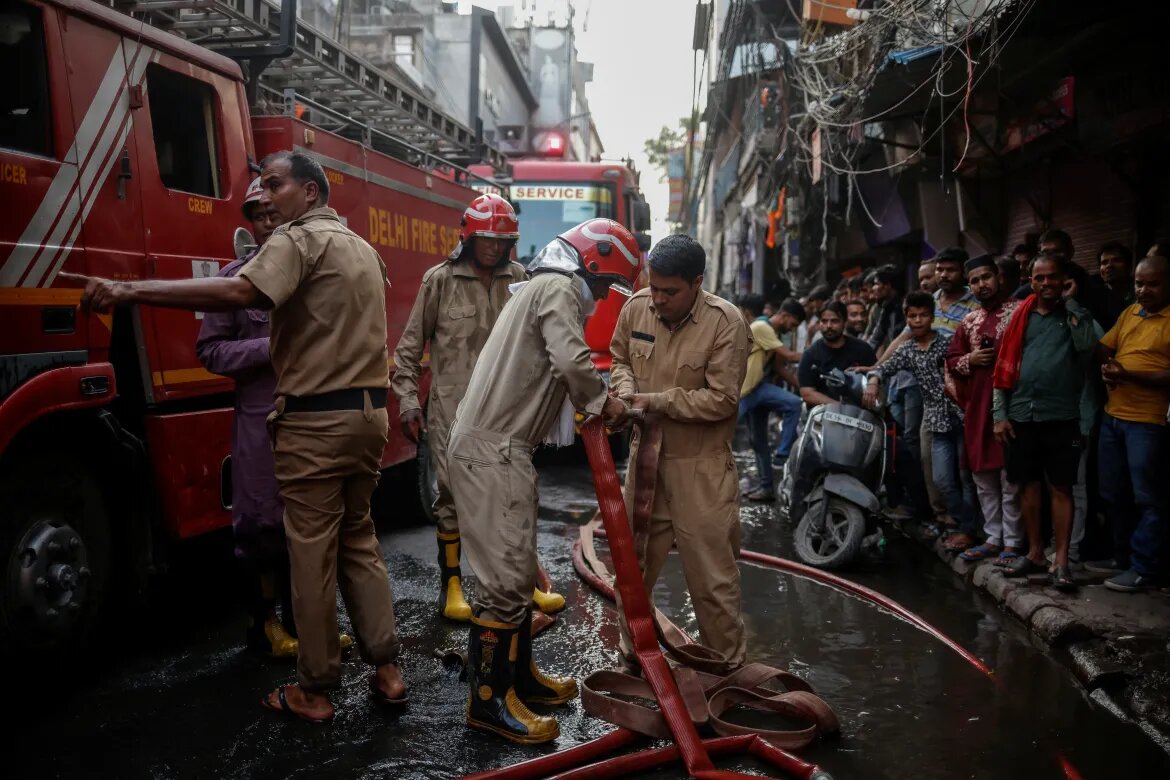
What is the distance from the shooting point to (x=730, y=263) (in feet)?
92.4

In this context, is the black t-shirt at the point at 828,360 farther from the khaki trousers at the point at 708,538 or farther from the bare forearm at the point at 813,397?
the khaki trousers at the point at 708,538

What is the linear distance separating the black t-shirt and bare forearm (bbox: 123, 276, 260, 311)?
4.77 m

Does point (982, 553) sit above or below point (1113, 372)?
below

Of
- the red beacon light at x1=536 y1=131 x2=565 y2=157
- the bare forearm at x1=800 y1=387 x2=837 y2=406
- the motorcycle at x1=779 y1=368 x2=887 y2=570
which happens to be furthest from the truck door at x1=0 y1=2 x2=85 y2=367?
the red beacon light at x1=536 y1=131 x2=565 y2=157

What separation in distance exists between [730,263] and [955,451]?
73.0 ft

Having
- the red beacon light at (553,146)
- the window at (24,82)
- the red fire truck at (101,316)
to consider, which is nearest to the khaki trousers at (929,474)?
the red fire truck at (101,316)

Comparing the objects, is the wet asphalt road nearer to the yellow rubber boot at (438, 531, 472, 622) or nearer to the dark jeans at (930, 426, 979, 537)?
the yellow rubber boot at (438, 531, 472, 622)

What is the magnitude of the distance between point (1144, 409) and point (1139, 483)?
0.40 metres

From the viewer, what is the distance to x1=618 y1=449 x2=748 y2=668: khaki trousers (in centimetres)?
368

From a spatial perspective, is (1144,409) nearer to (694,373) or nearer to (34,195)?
(694,373)

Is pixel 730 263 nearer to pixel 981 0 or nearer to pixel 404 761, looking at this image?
pixel 981 0

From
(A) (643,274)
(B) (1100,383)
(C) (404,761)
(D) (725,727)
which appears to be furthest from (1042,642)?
(A) (643,274)

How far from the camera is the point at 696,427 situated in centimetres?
376

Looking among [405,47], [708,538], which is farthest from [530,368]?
[405,47]
